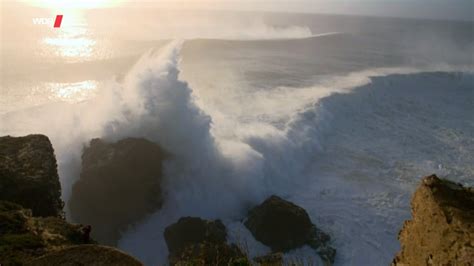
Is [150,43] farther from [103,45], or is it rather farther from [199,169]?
[199,169]

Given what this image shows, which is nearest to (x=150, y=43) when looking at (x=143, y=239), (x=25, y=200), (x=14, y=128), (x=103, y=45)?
(x=103, y=45)

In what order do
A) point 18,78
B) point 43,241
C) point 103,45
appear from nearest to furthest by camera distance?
point 43,241 < point 18,78 < point 103,45

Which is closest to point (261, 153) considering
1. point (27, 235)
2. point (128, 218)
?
point (128, 218)

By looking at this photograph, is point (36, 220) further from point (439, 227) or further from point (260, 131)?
point (260, 131)

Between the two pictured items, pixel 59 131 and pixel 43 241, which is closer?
pixel 43 241

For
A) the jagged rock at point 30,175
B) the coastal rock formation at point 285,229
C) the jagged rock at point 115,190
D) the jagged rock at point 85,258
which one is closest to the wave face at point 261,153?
the coastal rock formation at point 285,229

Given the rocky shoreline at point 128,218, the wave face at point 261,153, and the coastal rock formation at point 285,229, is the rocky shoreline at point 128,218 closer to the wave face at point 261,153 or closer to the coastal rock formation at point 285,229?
the coastal rock formation at point 285,229
